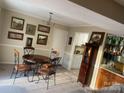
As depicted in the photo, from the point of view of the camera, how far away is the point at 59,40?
761 centimetres

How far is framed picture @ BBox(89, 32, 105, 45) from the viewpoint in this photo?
486 cm

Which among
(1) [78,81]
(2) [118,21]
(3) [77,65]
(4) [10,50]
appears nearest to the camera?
(2) [118,21]

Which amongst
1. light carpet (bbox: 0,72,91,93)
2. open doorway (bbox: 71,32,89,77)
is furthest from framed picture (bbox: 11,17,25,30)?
open doorway (bbox: 71,32,89,77)

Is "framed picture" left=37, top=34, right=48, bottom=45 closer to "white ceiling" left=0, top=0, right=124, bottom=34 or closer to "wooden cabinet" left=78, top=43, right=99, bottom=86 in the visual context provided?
"wooden cabinet" left=78, top=43, right=99, bottom=86

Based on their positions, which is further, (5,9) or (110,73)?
(5,9)

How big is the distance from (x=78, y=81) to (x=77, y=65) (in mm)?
2087

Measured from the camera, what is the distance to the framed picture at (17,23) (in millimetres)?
6057

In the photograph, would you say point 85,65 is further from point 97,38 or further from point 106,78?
point 97,38

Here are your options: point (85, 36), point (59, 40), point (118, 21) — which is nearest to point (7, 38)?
point (59, 40)

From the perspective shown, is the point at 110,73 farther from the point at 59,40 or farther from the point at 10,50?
the point at 10,50

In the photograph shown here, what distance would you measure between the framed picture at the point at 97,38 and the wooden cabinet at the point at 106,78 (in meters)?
0.97

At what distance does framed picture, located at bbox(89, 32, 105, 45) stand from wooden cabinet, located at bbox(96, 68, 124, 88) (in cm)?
97

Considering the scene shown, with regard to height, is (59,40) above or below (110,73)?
above

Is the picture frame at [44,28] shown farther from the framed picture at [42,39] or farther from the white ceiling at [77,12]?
the white ceiling at [77,12]
